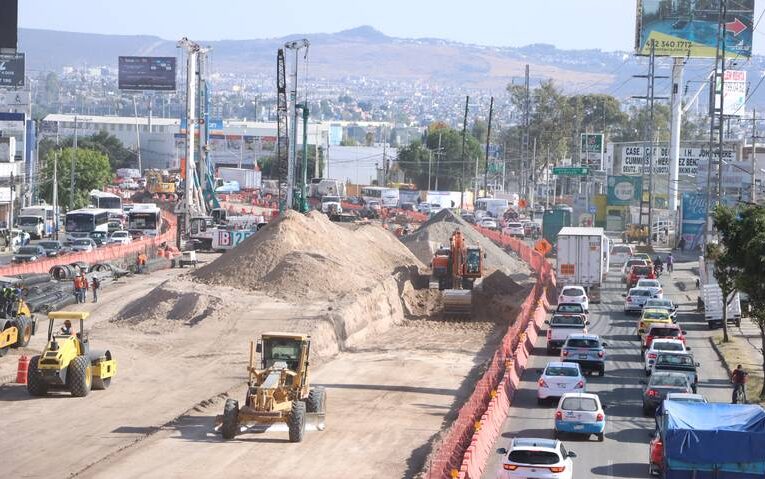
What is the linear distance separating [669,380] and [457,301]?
2543 centimetres

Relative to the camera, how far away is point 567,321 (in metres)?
47.2

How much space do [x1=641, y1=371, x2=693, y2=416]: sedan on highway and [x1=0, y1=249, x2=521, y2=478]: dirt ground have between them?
5092 mm

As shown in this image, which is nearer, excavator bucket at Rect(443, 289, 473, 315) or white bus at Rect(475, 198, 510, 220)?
excavator bucket at Rect(443, 289, 473, 315)

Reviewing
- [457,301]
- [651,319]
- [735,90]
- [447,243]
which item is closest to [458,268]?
[457,301]

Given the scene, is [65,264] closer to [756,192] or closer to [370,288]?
[370,288]

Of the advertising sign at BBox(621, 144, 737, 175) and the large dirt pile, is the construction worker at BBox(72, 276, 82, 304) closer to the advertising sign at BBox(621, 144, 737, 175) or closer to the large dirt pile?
the large dirt pile

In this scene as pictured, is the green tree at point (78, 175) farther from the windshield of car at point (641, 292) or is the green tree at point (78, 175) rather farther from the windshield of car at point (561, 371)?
the windshield of car at point (561, 371)

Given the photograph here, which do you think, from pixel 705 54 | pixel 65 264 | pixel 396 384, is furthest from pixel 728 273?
pixel 705 54

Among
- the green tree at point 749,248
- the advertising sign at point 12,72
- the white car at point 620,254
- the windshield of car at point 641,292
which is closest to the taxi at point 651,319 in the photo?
the windshield of car at point 641,292

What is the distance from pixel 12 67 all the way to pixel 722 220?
404 ft

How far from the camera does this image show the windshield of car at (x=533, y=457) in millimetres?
24406

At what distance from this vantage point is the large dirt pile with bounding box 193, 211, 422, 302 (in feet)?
192

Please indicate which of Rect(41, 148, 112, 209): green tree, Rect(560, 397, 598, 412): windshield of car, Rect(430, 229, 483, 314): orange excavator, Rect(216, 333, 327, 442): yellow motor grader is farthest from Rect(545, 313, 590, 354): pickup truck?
Rect(41, 148, 112, 209): green tree

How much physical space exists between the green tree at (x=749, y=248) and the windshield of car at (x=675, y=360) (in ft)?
7.15
